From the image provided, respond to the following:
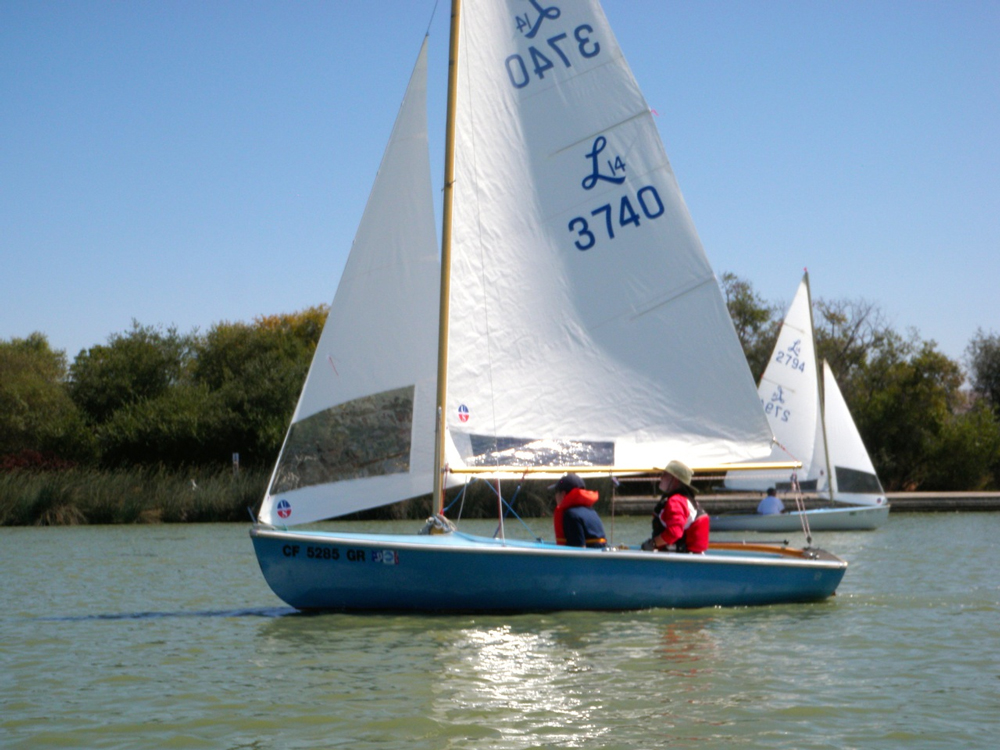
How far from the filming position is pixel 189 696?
23.1 feet

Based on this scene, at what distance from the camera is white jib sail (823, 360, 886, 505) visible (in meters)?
27.0

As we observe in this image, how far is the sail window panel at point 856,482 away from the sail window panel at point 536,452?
18.4m

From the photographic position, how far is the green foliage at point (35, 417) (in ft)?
118

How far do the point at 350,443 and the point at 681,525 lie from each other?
2912 mm

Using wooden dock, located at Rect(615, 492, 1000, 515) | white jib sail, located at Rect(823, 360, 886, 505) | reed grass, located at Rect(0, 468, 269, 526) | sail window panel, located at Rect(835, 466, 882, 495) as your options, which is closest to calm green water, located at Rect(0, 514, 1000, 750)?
reed grass, located at Rect(0, 468, 269, 526)

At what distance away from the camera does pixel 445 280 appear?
972 cm

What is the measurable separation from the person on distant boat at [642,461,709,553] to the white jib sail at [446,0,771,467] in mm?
414

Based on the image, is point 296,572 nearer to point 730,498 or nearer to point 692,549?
point 692,549

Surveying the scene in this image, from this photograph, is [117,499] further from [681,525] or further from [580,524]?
[681,525]

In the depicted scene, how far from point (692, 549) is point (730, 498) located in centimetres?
2245

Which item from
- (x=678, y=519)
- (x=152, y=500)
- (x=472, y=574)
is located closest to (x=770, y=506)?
(x=152, y=500)

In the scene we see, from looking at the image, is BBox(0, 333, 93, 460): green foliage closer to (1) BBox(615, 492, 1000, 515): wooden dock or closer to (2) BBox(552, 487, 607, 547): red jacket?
(1) BBox(615, 492, 1000, 515): wooden dock

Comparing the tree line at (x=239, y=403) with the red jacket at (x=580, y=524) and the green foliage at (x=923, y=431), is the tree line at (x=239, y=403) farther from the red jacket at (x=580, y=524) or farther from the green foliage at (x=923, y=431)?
the red jacket at (x=580, y=524)

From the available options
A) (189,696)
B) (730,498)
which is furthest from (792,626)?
(730,498)
